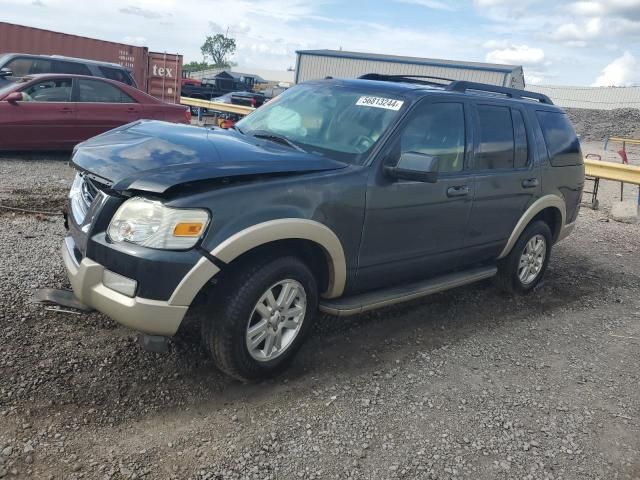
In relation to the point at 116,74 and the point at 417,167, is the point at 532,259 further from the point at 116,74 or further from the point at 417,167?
the point at 116,74

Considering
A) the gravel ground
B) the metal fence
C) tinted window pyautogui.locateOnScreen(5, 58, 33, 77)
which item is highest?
the metal fence

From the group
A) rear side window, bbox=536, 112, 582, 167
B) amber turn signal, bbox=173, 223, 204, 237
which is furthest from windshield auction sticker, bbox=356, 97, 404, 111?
rear side window, bbox=536, 112, 582, 167

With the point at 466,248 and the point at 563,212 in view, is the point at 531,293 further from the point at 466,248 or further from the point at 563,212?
the point at 466,248

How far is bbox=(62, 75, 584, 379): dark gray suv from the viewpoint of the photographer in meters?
2.95

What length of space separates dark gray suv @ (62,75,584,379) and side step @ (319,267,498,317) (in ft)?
0.05

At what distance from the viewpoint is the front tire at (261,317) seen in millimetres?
3154

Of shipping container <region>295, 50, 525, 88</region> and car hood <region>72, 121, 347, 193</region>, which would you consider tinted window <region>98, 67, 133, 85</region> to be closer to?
car hood <region>72, 121, 347, 193</region>

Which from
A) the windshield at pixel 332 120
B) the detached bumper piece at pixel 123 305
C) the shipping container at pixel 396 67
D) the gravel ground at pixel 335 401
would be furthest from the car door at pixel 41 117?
the shipping container at pixel 396 67

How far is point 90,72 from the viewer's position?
10992mm

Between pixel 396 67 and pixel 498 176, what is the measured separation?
29.6m

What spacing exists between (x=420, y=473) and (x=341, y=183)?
1.72m

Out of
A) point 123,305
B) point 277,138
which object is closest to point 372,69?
point 277,138

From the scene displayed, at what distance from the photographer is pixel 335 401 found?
339cm

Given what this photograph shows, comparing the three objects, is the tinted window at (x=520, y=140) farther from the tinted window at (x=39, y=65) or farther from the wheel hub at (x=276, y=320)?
the tinted window at (x=39, y=65)
